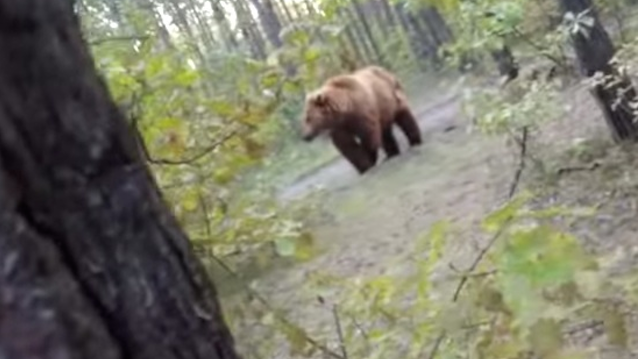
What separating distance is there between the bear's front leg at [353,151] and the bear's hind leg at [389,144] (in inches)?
22.9

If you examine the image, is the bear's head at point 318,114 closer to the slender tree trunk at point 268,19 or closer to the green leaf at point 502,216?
the slender tree trunk at point 268,19

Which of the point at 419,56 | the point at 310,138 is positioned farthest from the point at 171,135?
the point at 419,56

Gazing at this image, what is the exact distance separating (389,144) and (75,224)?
12.1 meters

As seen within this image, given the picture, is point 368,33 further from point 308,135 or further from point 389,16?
point 308,135

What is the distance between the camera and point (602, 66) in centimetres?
770

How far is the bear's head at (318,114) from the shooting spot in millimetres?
12477

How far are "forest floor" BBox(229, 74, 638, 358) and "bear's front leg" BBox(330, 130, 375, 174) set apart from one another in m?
0.15

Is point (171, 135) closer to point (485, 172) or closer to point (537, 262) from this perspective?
point (537, 262)

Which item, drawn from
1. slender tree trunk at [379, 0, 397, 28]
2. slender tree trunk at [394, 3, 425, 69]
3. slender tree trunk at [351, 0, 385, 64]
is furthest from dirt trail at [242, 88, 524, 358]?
slender tree trunk at [379, 0, 397, 28]

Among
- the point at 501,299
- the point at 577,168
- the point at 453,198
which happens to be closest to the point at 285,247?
the point at 501,299

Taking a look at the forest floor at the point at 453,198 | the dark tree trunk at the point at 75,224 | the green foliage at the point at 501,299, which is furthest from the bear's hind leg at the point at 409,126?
the dark tree trunk at the point at 75,224

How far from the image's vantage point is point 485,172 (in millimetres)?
9336

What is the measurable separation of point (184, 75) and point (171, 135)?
21cm

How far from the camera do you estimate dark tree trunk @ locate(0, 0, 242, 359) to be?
1.23m
